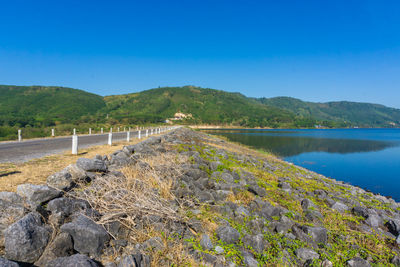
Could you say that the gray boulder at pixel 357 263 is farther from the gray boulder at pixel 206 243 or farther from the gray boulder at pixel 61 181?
the gray boulder at pixel 61 181

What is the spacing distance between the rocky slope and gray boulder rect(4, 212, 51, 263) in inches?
0.4

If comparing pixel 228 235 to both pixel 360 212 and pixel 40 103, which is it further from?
pixel 40 103

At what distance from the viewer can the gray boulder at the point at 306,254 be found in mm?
4184

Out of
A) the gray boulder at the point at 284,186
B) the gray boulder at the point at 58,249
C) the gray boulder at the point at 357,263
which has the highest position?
the gray boulder at the point at 58,249

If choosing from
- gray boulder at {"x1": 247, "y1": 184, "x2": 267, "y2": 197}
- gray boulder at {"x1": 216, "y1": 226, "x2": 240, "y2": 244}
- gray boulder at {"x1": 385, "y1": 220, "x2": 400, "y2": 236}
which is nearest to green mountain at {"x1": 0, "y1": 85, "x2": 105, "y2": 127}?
gray boulder at {"x1": 247, "y1": 184, "x2": 267, "y2": 197}

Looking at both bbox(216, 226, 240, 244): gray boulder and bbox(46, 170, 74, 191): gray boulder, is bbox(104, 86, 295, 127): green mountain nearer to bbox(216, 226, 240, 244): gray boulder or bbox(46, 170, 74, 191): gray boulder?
bbox(46, 170, 74, 191): gray boulder

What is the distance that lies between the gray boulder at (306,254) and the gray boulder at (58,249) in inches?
159

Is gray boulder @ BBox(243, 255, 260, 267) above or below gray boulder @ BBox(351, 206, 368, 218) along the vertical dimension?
above

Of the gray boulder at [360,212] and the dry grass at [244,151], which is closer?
the gray boulder at [360,212]

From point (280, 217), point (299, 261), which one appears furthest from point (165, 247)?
point (280, 217)

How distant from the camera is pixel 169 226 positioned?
412 cm

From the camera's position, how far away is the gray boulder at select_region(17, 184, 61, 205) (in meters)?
3.71

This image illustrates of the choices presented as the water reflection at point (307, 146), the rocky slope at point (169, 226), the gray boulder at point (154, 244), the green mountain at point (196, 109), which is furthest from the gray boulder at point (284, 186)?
the green mountain at point (196, 109)

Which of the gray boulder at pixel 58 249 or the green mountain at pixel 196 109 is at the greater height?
the green mountain at pixel 196 109
